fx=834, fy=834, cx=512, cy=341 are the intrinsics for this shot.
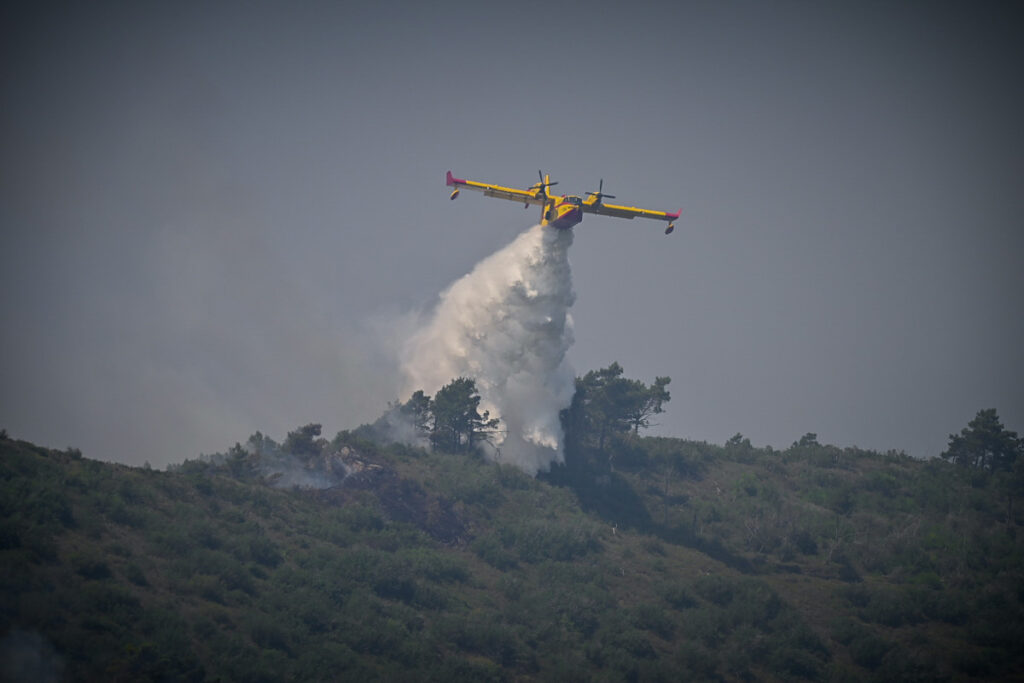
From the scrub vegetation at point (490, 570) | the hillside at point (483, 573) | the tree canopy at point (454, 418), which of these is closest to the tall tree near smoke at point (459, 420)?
the tree canopy at point (454, 418)

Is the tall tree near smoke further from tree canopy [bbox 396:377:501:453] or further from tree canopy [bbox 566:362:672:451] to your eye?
tree canopy [bbox 566:362:672:451]

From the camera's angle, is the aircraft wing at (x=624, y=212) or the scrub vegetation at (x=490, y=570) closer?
the scrub vegetation at (x=490, y=570)

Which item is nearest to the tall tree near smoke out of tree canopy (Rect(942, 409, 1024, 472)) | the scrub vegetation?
the scrub vegetation

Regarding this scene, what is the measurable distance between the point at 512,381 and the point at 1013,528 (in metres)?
47.3

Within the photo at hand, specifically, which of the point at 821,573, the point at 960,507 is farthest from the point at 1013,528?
A: the point at 821,573

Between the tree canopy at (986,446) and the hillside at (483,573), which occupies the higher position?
the tree canopy at (986,446)

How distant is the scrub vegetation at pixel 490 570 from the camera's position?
44625 mm

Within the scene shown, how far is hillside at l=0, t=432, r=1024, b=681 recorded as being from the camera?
4444cm

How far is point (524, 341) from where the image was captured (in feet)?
268

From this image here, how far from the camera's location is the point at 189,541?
5391 cm

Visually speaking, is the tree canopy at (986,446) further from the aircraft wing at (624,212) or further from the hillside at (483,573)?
the aircraft wing at (624,212)

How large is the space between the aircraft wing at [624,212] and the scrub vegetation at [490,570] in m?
22.0

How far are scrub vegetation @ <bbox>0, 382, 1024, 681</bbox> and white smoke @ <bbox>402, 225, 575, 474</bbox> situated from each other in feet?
12.0

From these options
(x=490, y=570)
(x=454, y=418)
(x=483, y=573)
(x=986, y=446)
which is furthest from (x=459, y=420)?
(x=986, y=446)
